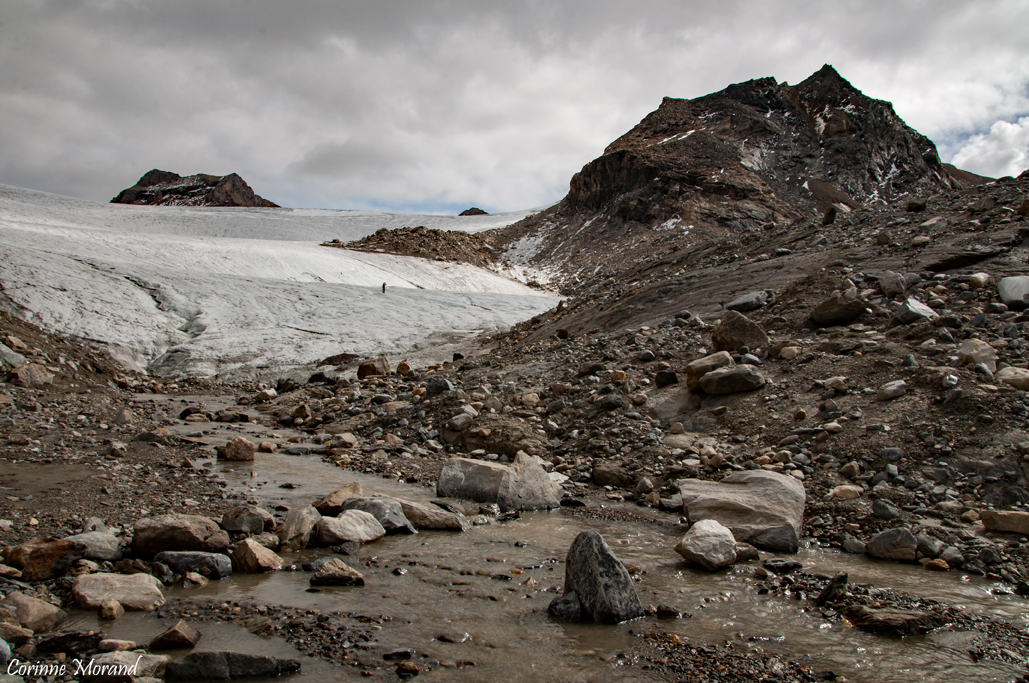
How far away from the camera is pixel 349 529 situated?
453 centimetres

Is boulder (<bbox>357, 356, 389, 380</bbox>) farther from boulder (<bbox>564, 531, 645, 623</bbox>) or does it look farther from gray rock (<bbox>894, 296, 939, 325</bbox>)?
boulder (<bbox>564, 531, 645, 623</bbox>)

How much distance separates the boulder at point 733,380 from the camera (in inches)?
300

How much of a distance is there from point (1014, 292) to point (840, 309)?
2043 millimetres

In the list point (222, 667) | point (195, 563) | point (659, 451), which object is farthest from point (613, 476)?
Answer: point (222, 667)

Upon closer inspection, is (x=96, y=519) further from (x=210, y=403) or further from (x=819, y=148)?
(x=819, y=148)

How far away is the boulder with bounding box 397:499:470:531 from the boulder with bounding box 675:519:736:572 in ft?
5.89

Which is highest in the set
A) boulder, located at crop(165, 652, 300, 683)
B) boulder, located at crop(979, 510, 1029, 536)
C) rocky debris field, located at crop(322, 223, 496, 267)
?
rocky debris field, located at crop(322, 223, 496, 267)

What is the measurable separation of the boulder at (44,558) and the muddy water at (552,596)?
83cm

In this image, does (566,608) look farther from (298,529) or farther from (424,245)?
(424,245)

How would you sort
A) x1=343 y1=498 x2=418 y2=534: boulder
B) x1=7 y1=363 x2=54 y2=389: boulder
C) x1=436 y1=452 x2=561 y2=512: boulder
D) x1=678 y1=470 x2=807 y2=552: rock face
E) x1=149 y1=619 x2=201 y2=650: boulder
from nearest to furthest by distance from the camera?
x1=149 y1=619 x2=201 y2=650: boulder, x1=678 y1=470 x2=807 y2=552: rock face, x1=343 y1=498 x2=418 y2=534: boulder, x1=436 y1=452 x2=561 y2=512: boulder, x1=7 y1=363 x2=54 y2=389: boulder

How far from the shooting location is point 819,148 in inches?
2290

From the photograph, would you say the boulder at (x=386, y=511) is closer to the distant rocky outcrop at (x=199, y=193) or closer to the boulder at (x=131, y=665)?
the boulder at (x=131, y=665)

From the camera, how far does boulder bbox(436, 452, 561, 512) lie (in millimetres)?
5737

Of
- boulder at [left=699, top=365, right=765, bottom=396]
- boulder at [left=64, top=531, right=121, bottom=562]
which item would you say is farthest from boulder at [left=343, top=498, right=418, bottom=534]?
boulder at [left=699, top=365, right=765, bottom=396]
